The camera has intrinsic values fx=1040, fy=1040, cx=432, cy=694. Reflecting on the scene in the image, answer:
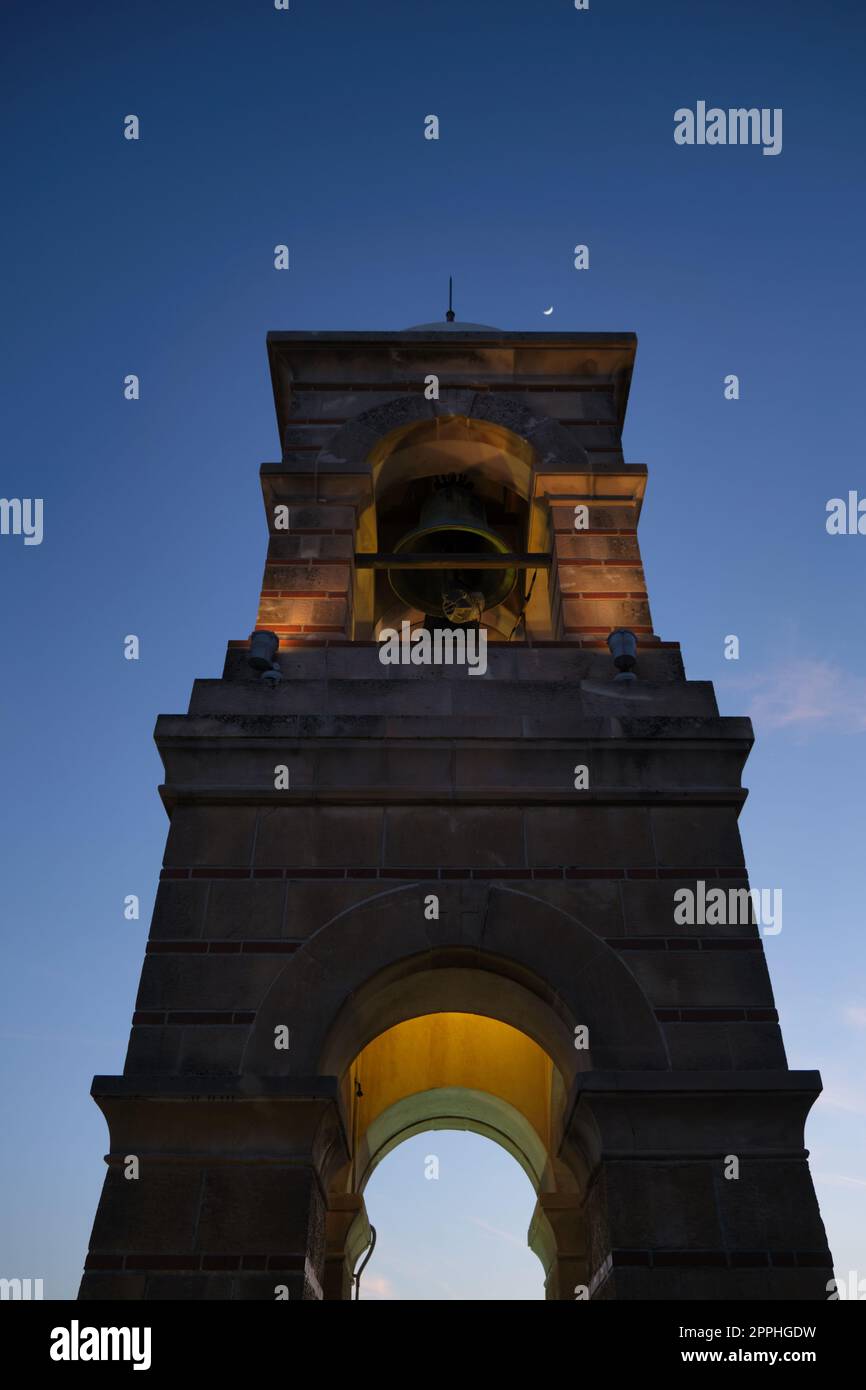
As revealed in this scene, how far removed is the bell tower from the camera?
618cm

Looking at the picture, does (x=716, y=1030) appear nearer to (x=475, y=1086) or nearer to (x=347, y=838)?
(x=347, y=838)

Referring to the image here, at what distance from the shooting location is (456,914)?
23.9 feet

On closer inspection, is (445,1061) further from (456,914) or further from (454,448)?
(454,448)

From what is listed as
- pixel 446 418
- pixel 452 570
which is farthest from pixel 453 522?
pixel 446 418

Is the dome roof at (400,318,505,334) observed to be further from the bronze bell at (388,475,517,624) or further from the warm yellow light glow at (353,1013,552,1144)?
the warm yellow light glow at (353,1013,552,1144)

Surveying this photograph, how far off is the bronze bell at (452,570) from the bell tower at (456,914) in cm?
4

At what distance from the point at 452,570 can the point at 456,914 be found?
475cm

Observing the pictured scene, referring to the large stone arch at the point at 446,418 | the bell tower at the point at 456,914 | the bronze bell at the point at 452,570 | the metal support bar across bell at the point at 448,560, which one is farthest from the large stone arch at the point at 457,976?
the large stone arch at the point at 446,418

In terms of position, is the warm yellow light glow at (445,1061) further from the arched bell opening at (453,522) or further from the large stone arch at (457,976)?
the arched bell opening at (453,522)

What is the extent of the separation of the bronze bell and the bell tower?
0.04 m

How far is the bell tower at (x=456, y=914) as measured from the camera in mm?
6180
